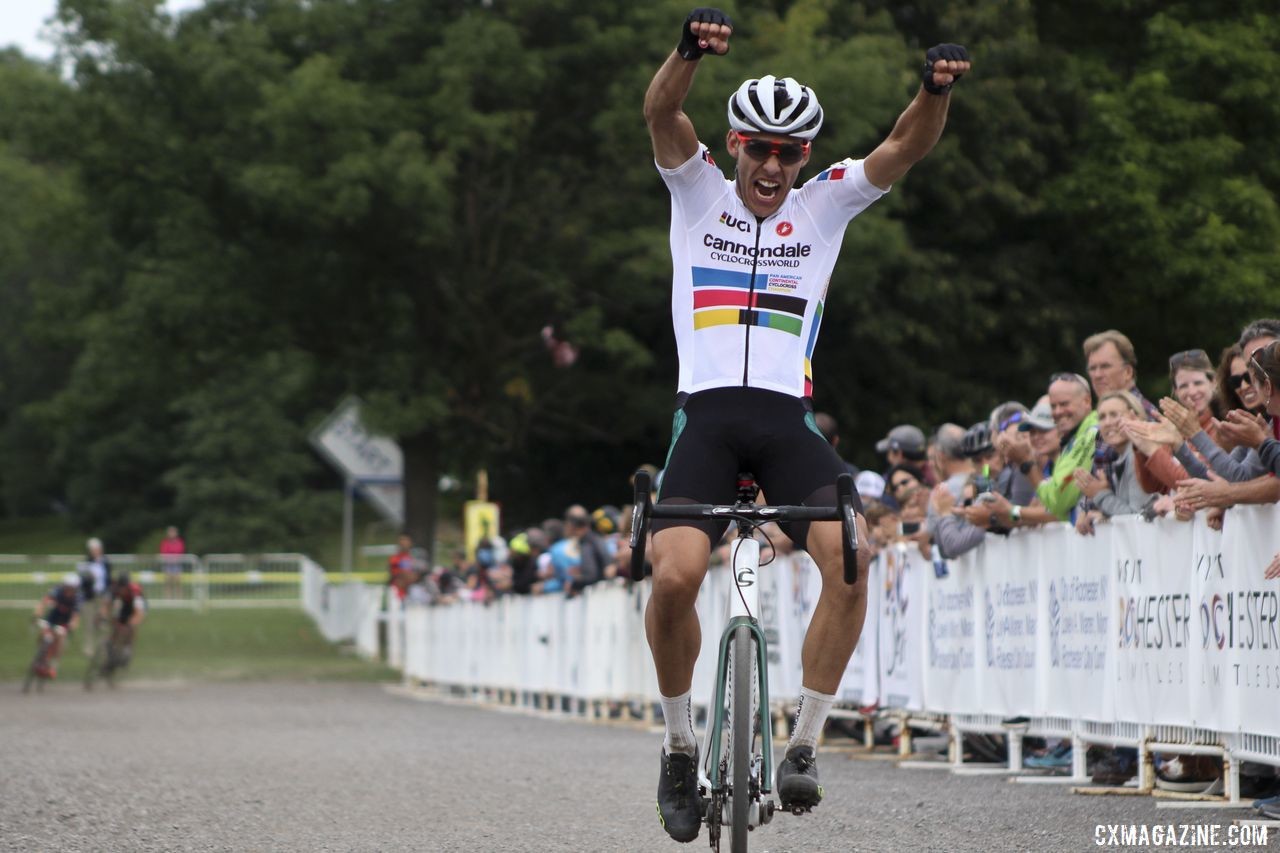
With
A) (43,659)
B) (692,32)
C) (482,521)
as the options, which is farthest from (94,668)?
(692,32)

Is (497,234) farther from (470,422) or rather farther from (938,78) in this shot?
(938,78)

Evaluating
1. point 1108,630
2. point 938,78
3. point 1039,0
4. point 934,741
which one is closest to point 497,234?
point 1039,0

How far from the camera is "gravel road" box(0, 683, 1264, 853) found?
9.17 metres

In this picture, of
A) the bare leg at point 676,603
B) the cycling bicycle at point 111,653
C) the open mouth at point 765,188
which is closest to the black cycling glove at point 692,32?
the open mouth at point 765,188

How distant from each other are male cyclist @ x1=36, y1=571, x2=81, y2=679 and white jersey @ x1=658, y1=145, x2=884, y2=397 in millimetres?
28129

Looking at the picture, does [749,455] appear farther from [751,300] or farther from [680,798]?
[680,798]

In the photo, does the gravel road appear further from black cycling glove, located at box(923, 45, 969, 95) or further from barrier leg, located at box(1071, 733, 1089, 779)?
black cycling glove, located at box(923, 45, 969, 95)

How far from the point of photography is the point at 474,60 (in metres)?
39.9

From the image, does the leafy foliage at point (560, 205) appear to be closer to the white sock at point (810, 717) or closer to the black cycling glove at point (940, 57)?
the black cycling glove at point (940, 57)

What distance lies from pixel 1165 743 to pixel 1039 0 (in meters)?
31.8

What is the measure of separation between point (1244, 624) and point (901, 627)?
5072 millimetres

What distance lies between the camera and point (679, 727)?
24.5 feet

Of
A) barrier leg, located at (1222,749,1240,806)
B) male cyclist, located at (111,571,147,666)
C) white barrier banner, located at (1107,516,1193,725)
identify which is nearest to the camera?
barrier leg, located at (1222,749,1240,806)

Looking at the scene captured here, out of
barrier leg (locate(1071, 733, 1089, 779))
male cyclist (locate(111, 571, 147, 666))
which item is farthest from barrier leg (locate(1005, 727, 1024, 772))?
male cyclist (locate(111, 571, 147, 666))
